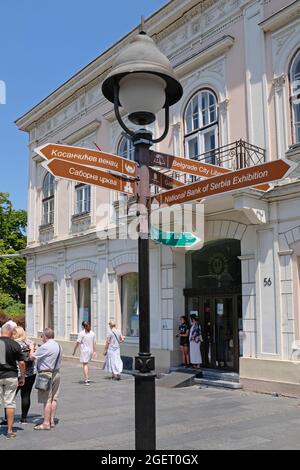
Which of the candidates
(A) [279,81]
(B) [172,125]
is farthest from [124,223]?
(A) [279,81]

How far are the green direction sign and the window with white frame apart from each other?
585cm

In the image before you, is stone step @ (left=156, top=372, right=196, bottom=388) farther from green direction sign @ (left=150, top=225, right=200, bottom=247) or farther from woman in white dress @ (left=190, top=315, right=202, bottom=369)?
green direction sign @ (left=150, top=225, right=200, bottom=247)

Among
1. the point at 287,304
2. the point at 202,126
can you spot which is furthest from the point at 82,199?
the point at 287,304

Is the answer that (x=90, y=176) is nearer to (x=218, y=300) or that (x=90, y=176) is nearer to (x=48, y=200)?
(x=218, y=300)

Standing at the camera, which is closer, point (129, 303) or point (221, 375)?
point (221, 375)

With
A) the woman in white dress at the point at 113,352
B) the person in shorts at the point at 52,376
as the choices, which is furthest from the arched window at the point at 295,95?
the person in shorts at the point at 52,376

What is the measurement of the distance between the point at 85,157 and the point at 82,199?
46.9 ft

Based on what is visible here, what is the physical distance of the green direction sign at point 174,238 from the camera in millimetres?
12992

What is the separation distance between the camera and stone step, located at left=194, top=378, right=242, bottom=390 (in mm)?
11648

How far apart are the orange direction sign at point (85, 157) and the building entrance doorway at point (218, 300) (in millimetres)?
8131

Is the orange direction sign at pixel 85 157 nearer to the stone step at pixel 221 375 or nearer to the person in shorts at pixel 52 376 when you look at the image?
the person in shorts at pixel 52 376

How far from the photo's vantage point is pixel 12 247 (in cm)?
3588

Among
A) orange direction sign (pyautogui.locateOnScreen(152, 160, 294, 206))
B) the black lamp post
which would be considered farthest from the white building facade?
the black lamp post

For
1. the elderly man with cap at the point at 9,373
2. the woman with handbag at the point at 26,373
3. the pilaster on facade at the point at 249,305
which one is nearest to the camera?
the elderly man with cap at the point at 9,373
